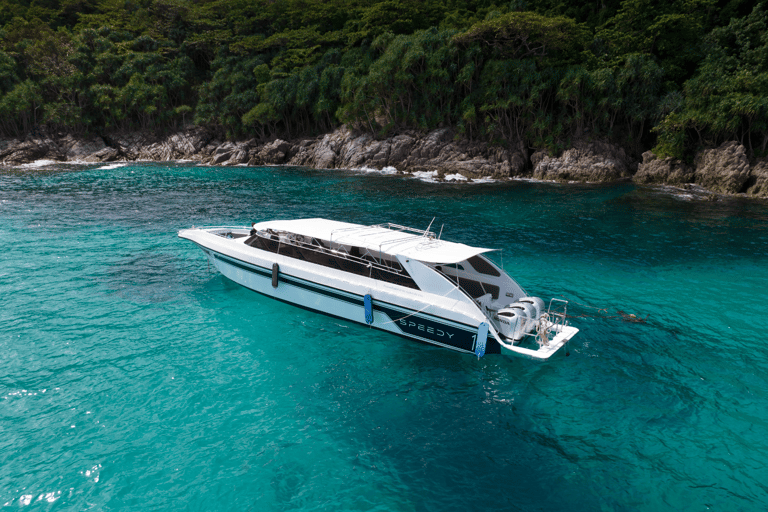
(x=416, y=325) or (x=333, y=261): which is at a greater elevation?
(x=333, y=261)

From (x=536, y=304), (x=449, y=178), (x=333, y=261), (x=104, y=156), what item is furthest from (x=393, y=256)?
(x=104, y=156)

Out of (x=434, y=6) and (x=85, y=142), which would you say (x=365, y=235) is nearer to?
(x=434, y=6)

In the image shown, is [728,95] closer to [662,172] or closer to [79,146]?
[662,172]

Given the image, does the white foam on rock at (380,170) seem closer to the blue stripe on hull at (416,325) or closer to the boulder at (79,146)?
the blue stripe on hull at (416,325)

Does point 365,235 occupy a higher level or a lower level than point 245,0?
lower

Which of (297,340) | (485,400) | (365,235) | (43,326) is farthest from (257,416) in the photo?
(43,326)

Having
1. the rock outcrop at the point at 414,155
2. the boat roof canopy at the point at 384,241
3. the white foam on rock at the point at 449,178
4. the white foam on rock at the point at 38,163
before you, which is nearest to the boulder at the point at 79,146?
the white foam on rock at the point at 38,163
